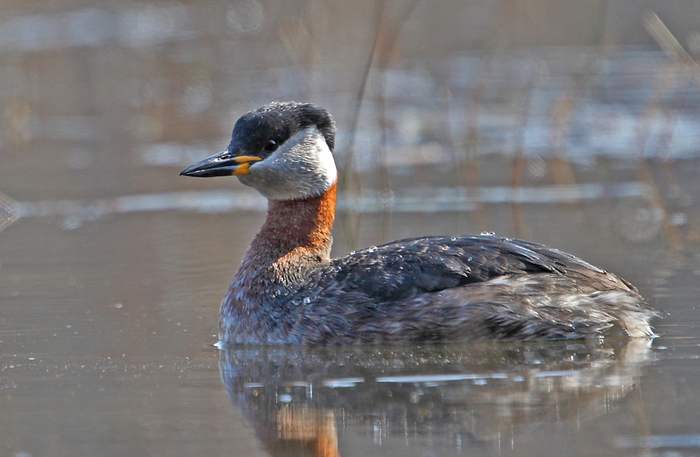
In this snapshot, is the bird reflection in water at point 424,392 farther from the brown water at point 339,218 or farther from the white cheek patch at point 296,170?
the white cheek patch at point 296,170

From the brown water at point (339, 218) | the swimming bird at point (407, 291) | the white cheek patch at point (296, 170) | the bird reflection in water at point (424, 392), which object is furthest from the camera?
the white cheek patch at point (296, 170)

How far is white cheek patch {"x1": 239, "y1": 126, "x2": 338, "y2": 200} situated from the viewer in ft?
21.9

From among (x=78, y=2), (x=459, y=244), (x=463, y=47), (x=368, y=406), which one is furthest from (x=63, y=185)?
(x=78, y=2)

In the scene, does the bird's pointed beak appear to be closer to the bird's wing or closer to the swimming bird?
the swimming bird

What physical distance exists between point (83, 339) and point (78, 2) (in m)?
17.2

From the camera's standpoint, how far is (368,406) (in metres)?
4.93

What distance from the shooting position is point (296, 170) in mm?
6727

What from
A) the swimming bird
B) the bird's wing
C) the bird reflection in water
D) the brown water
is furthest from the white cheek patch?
the bird reflection in water

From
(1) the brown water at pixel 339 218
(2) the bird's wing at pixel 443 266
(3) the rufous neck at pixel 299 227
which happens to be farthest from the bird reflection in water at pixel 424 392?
(3) the rufous neck at pixel 299 227

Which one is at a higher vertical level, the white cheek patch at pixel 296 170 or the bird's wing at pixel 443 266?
the white cheek patch at pixel 296 170

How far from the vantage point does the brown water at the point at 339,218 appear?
15.5 ft

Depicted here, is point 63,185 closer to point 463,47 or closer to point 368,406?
point 368,406

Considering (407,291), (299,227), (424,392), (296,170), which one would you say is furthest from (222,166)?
(424,392)

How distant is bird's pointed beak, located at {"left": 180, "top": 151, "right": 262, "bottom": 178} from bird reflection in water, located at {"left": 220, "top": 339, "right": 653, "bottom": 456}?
107 cm
